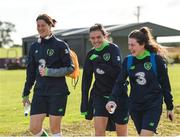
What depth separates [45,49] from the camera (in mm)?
7047

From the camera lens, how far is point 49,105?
6.97 meters

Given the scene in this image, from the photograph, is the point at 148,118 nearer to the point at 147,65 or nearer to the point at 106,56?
the point at 147,65

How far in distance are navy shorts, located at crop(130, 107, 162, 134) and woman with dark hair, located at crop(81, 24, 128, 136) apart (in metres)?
0.73

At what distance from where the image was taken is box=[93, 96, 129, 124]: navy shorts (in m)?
6.83

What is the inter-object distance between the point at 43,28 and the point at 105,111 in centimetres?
149

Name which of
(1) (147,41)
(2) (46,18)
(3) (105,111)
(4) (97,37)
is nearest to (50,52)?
(2) (46,18)

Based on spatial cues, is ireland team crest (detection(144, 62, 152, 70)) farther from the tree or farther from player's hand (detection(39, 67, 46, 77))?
the tree

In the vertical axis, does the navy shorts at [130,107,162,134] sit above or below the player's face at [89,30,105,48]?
below

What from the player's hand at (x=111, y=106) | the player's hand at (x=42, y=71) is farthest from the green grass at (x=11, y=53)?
the player's hand at (x=111, y=106)

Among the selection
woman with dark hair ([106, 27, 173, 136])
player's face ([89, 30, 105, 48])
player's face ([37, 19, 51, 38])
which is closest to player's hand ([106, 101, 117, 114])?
woman with dark hair ([106, 27, 173, 136])

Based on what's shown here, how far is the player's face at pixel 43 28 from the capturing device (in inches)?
272

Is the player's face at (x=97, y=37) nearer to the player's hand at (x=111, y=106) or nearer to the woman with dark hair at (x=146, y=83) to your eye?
the woman with dark hair at (x=146, y=83)

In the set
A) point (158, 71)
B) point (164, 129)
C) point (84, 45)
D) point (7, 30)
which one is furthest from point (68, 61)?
point (7, 30)

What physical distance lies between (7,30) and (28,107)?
139 metres
